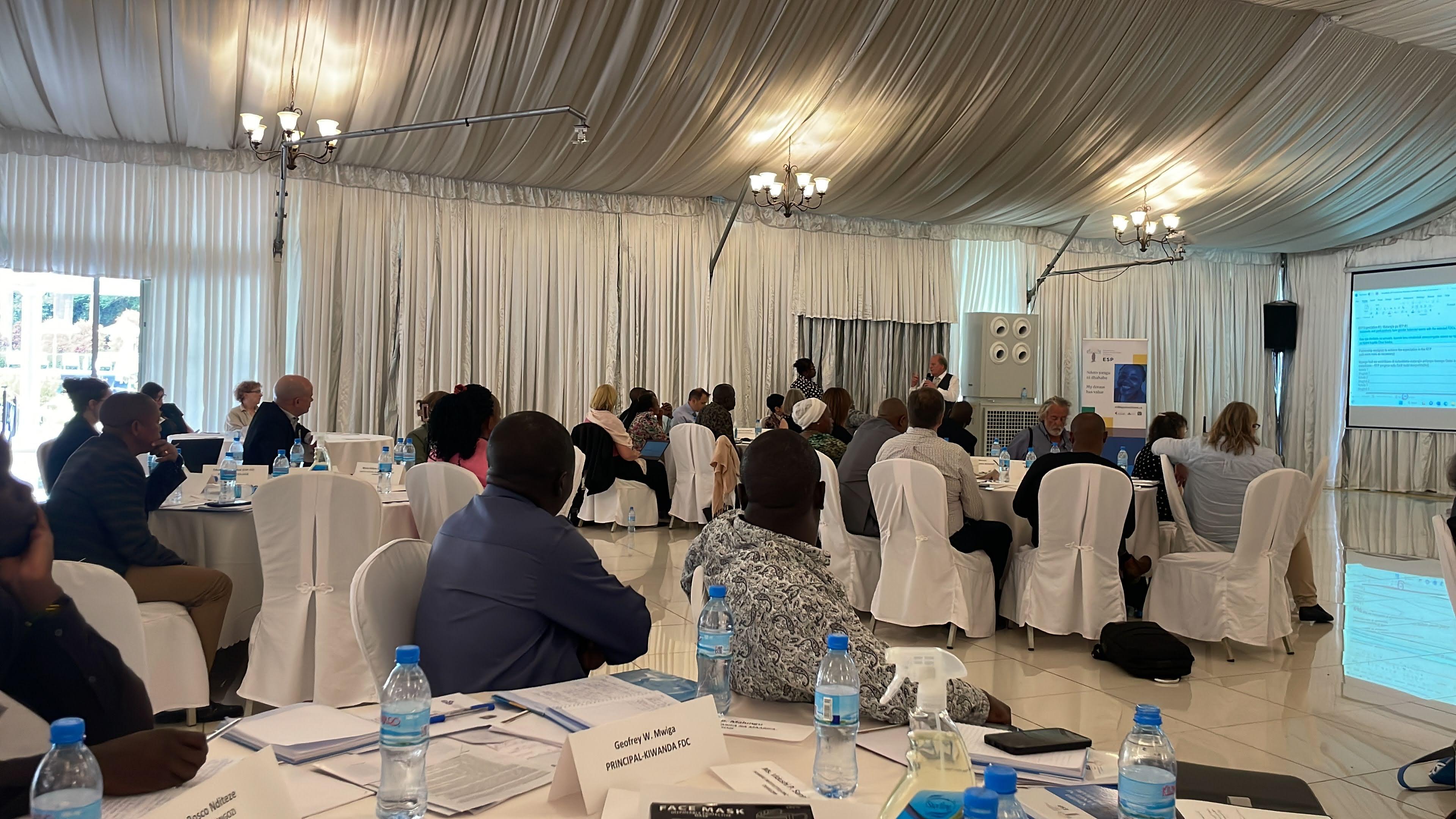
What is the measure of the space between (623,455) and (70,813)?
784cm

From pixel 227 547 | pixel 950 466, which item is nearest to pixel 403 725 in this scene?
pixel 227 547

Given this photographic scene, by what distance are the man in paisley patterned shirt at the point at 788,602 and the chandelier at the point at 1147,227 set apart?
10.9 m

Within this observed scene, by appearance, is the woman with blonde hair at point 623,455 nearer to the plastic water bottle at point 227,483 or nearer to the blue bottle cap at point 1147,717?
the plastic water bottle at point 227,483

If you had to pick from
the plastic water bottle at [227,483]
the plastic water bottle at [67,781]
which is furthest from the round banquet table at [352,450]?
the plastic water bottle at [67,781]

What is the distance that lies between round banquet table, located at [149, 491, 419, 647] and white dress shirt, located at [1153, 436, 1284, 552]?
4.48 m

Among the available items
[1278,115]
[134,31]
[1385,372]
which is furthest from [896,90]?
[1385,372]

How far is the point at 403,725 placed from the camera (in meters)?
1.57

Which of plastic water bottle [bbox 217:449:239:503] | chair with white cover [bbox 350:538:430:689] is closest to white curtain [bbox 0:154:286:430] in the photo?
plastic water bottle [bbox 217:449:239:503]

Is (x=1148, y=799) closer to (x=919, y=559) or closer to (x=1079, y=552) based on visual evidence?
(x=919, y=559)

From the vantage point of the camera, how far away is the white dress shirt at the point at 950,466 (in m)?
5.51

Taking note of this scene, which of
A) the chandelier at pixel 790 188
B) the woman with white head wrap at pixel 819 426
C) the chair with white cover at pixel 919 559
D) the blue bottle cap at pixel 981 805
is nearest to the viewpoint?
the blue bottle cap at pixel 981 805

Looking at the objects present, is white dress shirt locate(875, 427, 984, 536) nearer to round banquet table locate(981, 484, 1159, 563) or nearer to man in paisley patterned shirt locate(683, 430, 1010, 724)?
round banquet table locate(981, 484, 1159, 563)

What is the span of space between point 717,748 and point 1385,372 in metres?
16.5

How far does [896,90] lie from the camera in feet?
31.4
